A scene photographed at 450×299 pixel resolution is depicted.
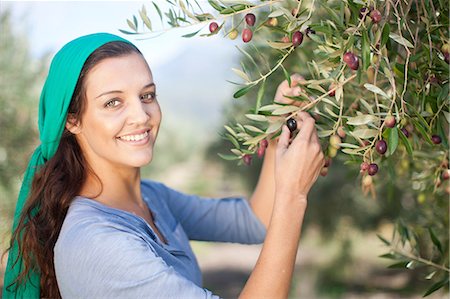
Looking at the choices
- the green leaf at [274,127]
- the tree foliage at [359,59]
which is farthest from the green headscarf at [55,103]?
the green leaf at [274,127]

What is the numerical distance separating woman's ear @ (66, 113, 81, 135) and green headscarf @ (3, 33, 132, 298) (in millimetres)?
40

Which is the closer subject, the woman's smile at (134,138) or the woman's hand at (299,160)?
the woman's hand at (299,160)

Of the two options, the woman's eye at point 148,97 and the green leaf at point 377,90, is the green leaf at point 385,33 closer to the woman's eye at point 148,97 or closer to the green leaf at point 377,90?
the green leaf at point 377,90

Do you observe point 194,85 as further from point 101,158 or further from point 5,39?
point 101,158

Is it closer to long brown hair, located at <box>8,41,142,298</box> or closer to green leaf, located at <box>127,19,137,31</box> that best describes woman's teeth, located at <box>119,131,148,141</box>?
long brown hair, located at <box>8,41,142,298</box>

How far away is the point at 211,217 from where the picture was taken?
2805 mm

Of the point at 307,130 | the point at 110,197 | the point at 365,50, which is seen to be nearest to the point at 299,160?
the point at 307,130

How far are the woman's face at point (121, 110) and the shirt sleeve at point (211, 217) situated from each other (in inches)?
24.4

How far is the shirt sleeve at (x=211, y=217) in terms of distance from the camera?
9.00ft

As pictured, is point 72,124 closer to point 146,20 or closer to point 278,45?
point 146,20

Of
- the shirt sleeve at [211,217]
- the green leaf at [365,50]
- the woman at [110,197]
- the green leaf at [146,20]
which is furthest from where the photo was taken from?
the shirt sleeve at [211,217]

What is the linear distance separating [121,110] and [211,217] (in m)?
0.82

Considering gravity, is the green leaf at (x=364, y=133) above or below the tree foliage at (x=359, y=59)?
below

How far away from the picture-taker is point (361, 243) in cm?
923
